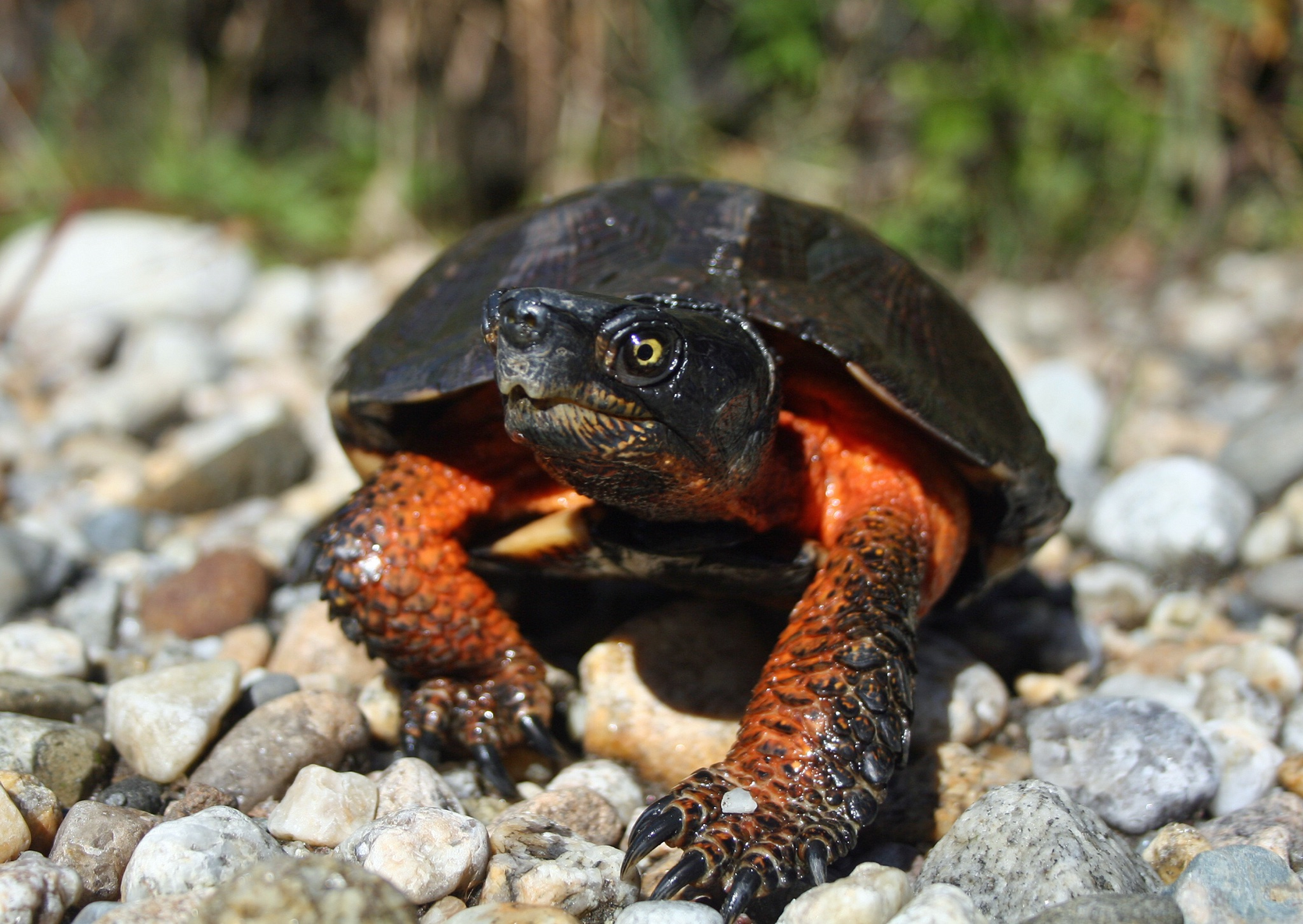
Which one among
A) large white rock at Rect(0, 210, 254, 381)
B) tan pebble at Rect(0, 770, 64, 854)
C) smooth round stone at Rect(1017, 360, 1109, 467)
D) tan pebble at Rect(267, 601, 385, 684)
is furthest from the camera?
large white rock at Rect(0, 210, 254, 381)

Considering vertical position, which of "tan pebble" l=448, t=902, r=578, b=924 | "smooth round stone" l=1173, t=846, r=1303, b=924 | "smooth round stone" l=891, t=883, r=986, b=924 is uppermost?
"smooth round stone" l=1173, t=846, r=1303, b=924

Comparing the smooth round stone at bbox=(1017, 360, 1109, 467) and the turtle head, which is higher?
the turtle head

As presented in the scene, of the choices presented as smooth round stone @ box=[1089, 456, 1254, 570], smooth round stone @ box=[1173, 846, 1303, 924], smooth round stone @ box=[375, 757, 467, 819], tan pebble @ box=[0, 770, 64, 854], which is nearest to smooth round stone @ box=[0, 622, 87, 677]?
tan pebble @ box=[0, 770, 64, 854]

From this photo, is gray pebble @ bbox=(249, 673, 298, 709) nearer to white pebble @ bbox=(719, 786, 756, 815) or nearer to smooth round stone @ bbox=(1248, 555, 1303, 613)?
white pebble @ bbox=(719, 786, 756, 815)

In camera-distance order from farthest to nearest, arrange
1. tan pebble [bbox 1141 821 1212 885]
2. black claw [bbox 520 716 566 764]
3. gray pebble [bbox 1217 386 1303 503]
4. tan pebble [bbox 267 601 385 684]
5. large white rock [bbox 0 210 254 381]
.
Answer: large white rock [bbox 0 210 254 381] → gray pebble [bbox 1217 386 1303 503] → tan pebble [bbox 267 601 385 684] → black claw [bbox 520 716 566 764] → tan pebble [bbox 1141 821 1212 885]

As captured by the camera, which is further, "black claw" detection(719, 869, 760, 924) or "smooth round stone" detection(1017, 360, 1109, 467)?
"smooth round stone" detection(1017, 360, 1109, 467)

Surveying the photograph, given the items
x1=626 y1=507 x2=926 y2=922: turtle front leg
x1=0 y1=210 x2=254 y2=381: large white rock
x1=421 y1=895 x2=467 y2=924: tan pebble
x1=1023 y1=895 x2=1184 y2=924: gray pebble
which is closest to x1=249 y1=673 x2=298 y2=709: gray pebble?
x1=421 y1=895 x2=467 y2=924: tan pebble

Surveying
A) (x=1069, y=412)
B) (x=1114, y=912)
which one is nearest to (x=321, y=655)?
(x=1114, y=912)

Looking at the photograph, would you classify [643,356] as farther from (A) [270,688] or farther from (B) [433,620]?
(A) [270,688]
